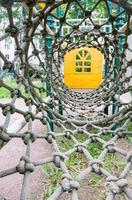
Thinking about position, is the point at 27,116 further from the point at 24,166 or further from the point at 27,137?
the point at 24,166

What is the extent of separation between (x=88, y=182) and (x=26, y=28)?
74 centimetres

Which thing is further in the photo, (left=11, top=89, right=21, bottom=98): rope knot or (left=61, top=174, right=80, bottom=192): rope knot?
(left=11, top=89, right=21, bottom=98): rope knot

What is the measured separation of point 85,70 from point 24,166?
4.82 meters

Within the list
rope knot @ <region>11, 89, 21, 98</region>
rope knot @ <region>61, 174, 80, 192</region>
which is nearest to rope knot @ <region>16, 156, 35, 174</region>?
rope knot @ <region>61, 174, 80, 192</region>

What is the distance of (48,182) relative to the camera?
4.69 feet

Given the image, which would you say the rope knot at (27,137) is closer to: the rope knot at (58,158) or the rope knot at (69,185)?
the rope knot at (58,158)

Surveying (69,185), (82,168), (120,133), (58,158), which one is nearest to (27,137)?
(58,158)

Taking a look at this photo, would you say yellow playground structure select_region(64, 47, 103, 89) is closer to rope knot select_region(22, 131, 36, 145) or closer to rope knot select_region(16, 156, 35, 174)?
rope knot select_region(22, 131, 36, 145)

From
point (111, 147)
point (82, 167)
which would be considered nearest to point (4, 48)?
point (82, 167)

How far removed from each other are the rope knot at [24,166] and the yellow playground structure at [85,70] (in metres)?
4.60

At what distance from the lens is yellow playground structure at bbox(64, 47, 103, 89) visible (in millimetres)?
5180

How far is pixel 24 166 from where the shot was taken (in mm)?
576

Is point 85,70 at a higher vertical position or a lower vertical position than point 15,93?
lower

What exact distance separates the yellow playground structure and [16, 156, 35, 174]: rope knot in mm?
4595
